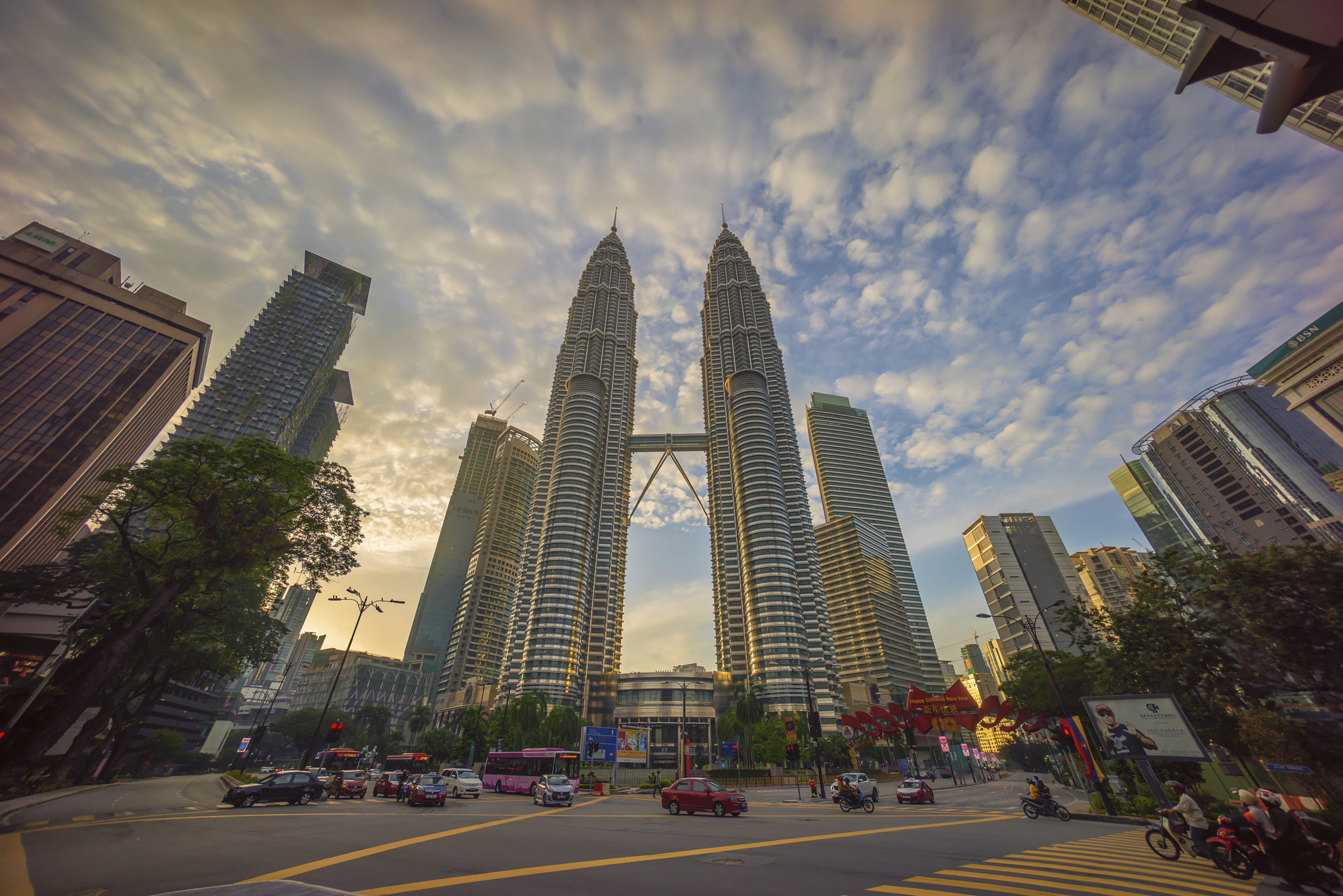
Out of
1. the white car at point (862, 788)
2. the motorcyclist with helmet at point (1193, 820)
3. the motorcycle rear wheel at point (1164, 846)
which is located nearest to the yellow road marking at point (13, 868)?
the motorcyclist with helmet at point (1193, 820)

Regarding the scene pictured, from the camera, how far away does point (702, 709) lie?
118688mm

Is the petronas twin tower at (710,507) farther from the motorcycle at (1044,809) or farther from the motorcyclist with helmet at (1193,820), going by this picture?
the motorcyclist with helmet at (1193,820)

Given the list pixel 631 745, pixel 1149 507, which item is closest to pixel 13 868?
pixel 631 745

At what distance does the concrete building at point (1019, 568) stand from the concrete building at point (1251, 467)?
129ft

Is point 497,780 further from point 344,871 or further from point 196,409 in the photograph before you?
point 196,409

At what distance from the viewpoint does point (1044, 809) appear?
21.5 m

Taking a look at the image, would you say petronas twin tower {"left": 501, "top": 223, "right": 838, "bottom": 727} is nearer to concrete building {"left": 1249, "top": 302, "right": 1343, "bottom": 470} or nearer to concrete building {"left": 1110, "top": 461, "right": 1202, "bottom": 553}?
concrete building {"left": 1249, "top": 302, "right": 1343, "bottom": 470}

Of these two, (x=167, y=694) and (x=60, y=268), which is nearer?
(x=60, y=268)

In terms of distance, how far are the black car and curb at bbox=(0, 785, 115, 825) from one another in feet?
19.7

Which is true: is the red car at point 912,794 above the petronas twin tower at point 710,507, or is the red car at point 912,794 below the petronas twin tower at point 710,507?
below

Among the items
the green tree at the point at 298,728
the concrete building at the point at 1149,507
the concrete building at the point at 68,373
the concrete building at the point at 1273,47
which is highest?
the concrete building at the point at 1149,507

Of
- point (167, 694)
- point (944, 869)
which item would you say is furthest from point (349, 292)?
point (944, 869)

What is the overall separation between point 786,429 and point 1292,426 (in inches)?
4080

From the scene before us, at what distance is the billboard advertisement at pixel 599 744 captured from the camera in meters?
54.8
